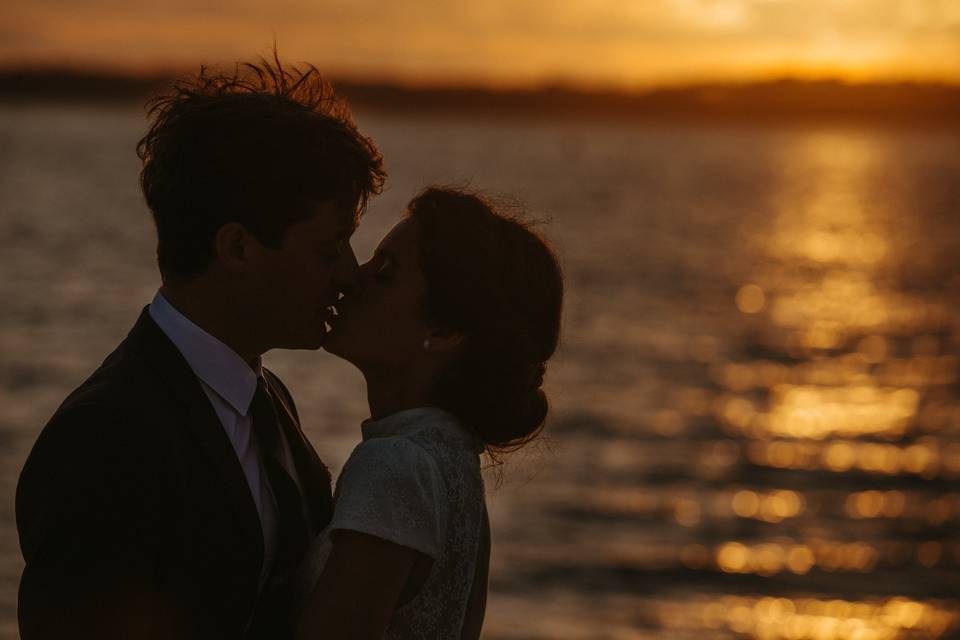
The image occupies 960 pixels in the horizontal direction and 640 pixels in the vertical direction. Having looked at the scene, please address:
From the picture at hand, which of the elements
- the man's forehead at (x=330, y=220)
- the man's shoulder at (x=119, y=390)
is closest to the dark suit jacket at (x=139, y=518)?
the man's shoulder at (x=119, y=390)

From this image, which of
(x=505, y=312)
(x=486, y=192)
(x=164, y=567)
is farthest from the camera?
(x=486, y=192)

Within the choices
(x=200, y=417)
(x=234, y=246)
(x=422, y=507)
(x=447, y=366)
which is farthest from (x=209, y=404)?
(x=447, y=366)

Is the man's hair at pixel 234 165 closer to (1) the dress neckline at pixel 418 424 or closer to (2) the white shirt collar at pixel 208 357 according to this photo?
(2) the white shirt collar at pixel 208 357

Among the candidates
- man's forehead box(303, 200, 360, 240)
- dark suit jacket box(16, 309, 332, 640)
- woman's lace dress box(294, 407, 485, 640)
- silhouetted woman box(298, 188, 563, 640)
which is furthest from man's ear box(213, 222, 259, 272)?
woman's lace dress box(294, 407, 485, 640)

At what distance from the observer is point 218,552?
271 centimetres

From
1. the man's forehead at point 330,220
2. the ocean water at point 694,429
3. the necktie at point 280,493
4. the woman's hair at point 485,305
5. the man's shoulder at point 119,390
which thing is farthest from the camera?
the ocean water at point 694,429

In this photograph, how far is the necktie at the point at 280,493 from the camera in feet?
9.68

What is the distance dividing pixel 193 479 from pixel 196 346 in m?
0.37

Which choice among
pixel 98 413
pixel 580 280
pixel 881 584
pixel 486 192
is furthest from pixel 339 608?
pixel 580 280

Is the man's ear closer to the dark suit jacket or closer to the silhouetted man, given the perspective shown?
the silhouetted man

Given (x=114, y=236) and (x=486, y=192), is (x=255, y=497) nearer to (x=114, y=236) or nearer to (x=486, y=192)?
(x=486, y=192)

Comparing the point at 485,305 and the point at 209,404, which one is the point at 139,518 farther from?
the point at 485,305

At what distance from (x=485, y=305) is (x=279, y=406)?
56 cm

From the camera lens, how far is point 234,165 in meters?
2.98
